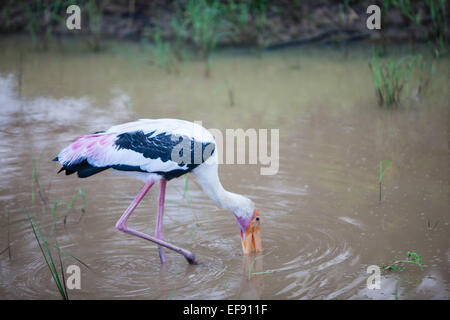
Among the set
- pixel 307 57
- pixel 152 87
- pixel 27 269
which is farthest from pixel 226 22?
pixel 27 269

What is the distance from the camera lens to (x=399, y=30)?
938 centimetres

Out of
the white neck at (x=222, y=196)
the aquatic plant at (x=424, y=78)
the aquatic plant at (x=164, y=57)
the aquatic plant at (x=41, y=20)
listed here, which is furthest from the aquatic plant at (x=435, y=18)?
the aquatic plant at (x=41, y=20)

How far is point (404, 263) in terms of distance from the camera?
3.67 metres

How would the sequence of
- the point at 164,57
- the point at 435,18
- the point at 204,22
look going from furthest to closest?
the point at 435,18
the point at 164,57
the point at 204,22

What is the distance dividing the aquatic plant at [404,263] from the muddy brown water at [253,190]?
0.05 metres

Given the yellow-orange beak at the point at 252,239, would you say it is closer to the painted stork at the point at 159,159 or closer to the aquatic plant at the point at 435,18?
the painted stork at the point at 159,159

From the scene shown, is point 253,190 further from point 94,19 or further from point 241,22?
point 94,19

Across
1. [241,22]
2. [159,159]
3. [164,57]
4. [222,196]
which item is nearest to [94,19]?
[164,57]

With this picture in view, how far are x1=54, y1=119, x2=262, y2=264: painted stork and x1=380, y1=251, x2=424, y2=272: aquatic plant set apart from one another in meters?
0.78

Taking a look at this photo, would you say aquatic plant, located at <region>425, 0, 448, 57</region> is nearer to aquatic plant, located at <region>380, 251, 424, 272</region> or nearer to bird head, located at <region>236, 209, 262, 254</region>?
aquatic plant, located at <region>380, 251, 424, 272</region>

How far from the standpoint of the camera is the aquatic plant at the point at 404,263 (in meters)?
3.58

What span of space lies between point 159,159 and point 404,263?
160 cm
